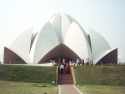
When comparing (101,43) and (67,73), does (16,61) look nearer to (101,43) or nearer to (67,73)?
(101,43)

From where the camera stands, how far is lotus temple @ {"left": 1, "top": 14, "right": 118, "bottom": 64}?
40.2 metres

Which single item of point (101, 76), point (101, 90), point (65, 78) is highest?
point (101, 76)

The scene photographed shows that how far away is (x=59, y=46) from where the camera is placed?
1631 inches

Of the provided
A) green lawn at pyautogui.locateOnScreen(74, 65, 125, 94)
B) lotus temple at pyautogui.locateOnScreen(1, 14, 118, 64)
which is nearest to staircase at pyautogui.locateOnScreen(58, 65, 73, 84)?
green lawn at pyautogui.locateOnScreen(74, 65, 125, 94)

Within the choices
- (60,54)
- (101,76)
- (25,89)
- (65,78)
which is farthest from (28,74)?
(60,54)

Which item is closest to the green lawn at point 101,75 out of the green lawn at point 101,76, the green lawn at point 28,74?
the green lawn at point 101,76

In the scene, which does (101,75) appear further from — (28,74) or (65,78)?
(28,74)

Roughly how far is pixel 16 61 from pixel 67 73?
534 inches

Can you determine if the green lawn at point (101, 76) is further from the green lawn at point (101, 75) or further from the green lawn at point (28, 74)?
the green lawn at point (28, 74)

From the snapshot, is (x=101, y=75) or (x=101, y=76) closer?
(x=101, y=76)

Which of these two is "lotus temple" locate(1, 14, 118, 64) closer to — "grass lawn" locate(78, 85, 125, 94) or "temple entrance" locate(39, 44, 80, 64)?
"temple entrance" locate(39, 44, 80, 64)

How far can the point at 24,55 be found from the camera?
41.0m

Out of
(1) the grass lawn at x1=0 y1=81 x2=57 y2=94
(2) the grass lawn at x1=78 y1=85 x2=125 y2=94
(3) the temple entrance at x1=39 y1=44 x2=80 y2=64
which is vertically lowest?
(2) the grass lawn at x1=78 y1=85 x2=125 y2=94

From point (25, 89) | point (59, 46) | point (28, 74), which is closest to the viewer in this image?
point (25, 89)
